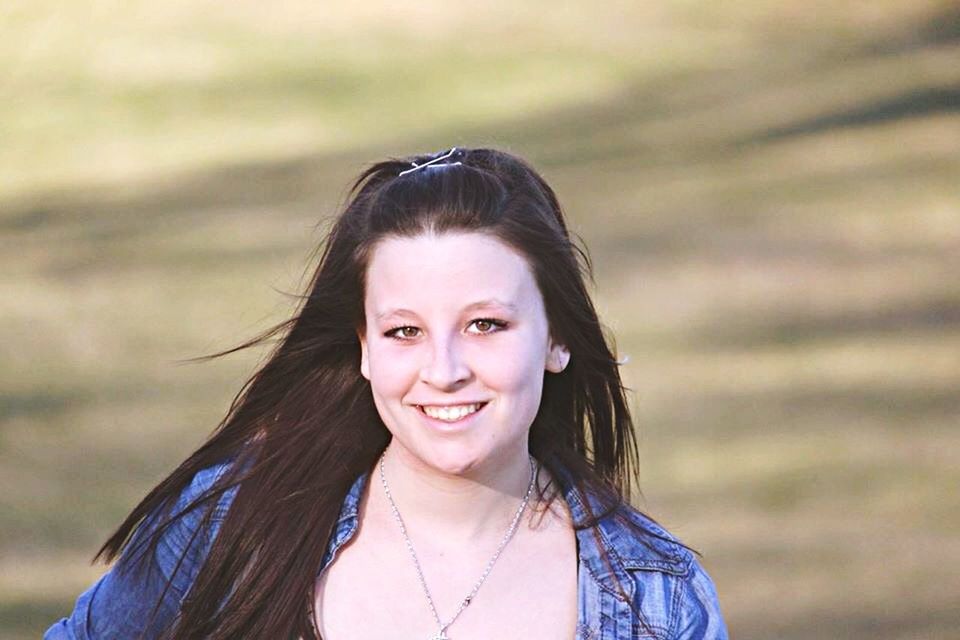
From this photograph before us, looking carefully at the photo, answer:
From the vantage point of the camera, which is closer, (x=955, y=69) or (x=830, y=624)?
A: (x=830, y=624)

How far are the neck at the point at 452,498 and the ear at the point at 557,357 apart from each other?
5.2 inches

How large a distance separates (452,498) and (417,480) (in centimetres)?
6

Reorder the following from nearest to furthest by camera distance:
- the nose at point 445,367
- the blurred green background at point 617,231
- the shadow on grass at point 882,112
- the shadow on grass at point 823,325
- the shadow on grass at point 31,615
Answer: the nose at point 445,367, the shadow on grass at point 31,615, the blurred green background at point 617,231, the shadow on grass at point 823,325, the shadow on grass at point 882,112

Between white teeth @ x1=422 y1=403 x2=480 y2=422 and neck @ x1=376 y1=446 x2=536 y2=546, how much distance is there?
0.12m

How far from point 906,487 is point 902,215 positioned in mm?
1636

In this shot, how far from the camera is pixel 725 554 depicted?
442 centimetres

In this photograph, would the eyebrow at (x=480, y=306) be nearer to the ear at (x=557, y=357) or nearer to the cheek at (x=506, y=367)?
the cheek at (x=506, y=367)

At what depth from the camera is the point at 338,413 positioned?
2893 mm

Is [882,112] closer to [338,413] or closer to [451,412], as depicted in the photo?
[338,413]

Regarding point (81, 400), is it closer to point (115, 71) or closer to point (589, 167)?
point (589, 167)

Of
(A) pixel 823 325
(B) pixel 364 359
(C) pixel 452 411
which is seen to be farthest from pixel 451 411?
(A) pixel 823 325

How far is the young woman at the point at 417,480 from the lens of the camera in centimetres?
266

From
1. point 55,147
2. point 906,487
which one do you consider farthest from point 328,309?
point 55,147

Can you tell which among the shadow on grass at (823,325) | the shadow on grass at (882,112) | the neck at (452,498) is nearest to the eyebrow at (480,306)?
the neck at (452,498)
